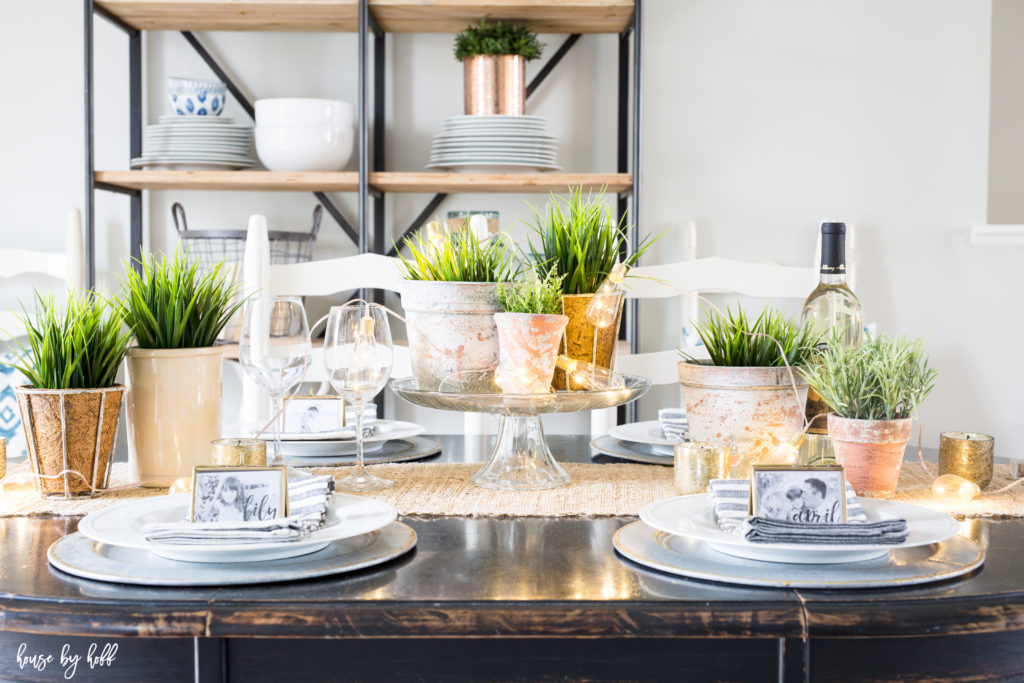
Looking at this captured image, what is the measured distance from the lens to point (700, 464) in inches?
37.8

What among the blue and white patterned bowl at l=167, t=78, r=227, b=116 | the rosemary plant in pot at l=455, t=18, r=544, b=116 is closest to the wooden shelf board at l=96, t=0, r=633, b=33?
the rosemary plant in pot at l=455, t=18, r=544, b=116

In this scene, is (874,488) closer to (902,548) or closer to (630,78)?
(902,548)

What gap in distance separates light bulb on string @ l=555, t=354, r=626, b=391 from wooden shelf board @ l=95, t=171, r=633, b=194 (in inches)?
41.4

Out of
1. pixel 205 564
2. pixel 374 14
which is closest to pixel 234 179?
pixel 374 14

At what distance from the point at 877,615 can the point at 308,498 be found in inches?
17.5

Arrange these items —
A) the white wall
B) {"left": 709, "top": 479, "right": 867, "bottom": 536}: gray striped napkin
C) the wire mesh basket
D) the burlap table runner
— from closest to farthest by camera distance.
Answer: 1. {"left": 709, "top": 479, "right": 867, "bottom": 536}: gray striped napkin
2. the burlap table runner
3. the wire mesh basket
4. the white wall

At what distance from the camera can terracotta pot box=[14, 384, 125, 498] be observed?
0.93 m

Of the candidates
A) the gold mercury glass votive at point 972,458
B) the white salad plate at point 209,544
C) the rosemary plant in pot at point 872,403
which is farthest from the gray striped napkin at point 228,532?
the gold mercury glass votive at point 972,458

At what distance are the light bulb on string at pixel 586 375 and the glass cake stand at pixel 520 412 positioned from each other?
25 millimetres

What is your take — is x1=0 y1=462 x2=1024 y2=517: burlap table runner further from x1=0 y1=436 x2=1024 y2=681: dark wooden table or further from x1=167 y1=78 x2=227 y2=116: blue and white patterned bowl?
x1=167 y1=78 x2=227 y2=116: blue and white patterned bowl

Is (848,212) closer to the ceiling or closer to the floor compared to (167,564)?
closer to the ceiling

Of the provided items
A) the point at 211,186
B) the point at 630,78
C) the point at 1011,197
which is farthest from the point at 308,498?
the point at 1011,197

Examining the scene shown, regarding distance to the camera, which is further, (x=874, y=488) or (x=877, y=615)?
(x=874, y=488)

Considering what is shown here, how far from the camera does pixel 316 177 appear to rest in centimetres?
206
